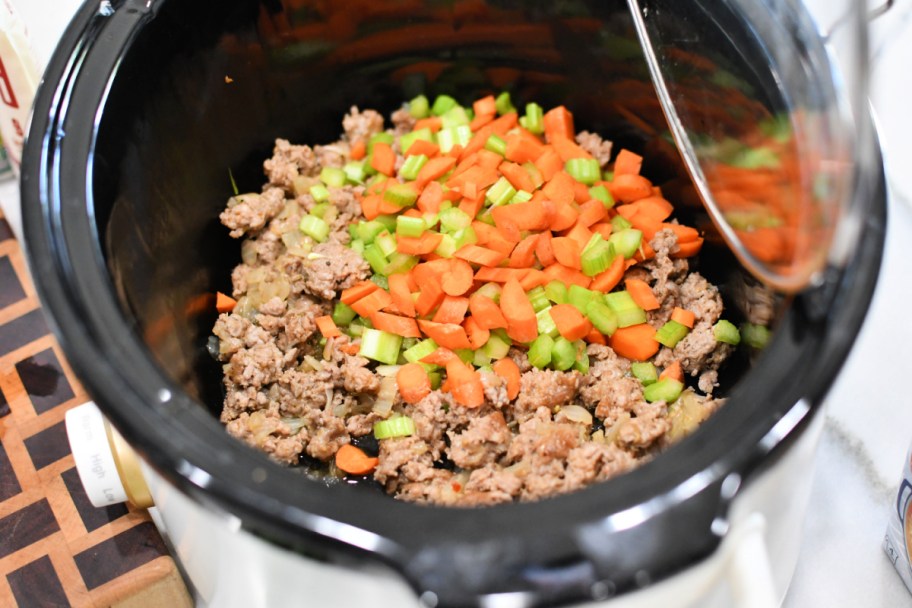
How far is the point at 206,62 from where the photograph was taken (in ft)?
4.46

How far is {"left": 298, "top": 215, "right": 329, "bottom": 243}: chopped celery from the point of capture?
4.88 ft

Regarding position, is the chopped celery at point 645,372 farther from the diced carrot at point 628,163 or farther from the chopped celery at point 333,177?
the chopped celery at point 333,177

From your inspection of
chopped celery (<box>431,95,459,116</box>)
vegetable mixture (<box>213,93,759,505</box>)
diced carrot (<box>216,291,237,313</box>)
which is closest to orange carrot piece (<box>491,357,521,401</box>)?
vegetable mixture (<box>213,93,759,505</box>)

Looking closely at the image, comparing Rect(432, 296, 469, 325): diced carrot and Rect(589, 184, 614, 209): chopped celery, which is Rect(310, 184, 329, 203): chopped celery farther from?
Rect(589, 184, 614, 209): chopped celery

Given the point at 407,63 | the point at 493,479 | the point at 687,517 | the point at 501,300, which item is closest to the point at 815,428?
the point at 687,517

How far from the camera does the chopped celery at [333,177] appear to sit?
61.7 inches

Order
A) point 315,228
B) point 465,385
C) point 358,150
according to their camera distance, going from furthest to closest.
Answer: point 358,150, point 315,228, point 465,385

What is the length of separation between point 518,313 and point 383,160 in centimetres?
42

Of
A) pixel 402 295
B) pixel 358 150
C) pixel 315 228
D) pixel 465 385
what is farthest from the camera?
pixel 358 150

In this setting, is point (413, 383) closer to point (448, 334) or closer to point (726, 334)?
point (448, 334)

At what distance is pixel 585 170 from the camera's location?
4.99ft

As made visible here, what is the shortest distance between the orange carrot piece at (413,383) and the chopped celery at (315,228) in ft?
1.00

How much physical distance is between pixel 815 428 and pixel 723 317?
448mm

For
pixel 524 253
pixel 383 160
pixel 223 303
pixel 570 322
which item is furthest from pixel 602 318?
pixel 223 303
